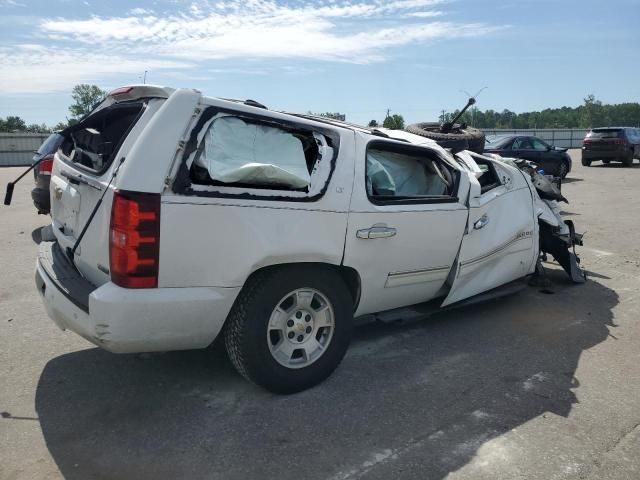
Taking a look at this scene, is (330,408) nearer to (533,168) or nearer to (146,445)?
(146,445)

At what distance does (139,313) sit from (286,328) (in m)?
0.95

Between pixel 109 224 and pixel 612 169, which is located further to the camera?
pixel 612 169

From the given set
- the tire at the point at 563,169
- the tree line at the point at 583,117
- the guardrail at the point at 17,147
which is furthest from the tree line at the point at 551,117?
the tire at the point at 563,169

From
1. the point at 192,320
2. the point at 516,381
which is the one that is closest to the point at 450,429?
the point at 516,381

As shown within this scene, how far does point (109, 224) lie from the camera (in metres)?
3.19

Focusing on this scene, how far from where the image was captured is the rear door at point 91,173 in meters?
3.36

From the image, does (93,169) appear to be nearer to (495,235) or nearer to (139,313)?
(139,313)

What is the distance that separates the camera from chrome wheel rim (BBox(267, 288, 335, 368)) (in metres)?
3.65

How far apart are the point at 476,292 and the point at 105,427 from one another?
314 centimetres

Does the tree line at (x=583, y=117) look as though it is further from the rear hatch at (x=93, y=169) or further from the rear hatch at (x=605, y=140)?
the rear hatch at (x=93, y=169)

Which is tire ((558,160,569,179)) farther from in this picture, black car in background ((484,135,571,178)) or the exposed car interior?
the exposed car interior

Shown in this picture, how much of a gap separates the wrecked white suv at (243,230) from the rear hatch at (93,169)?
15 millimetres

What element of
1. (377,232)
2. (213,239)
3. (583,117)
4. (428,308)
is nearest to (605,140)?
(428,308)

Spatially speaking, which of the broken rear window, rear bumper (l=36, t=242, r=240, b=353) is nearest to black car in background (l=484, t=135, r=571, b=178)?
the broken rear window
